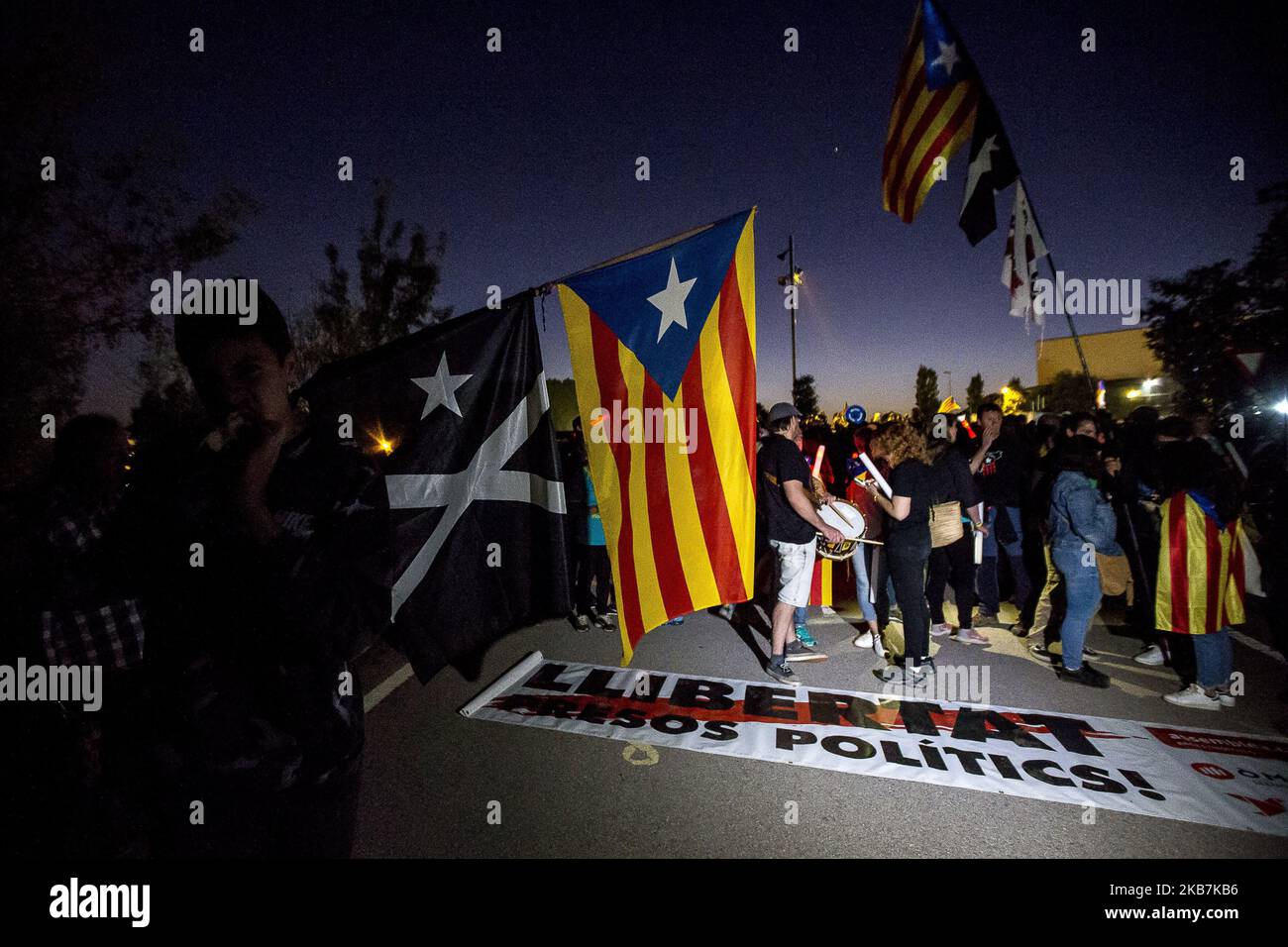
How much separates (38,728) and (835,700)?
4.38 meters

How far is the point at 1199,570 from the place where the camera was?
3.71m

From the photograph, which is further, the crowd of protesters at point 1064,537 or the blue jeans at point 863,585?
the blue jeans at point 863,585

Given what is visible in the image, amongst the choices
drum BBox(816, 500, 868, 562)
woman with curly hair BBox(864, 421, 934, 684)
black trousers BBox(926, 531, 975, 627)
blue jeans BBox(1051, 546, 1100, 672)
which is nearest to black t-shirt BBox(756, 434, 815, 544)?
drum BBox(816, 500, 868, 562)

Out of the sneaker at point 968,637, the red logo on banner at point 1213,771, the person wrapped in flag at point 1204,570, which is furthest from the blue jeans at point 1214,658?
the sneaker at point 968,637

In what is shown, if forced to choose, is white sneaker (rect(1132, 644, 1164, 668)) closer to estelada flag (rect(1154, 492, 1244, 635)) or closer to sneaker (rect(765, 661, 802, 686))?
estelada flag (rect(1154, 492, 1244, 635))

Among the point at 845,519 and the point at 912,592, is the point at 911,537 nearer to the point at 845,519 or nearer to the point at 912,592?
the point at 912,592

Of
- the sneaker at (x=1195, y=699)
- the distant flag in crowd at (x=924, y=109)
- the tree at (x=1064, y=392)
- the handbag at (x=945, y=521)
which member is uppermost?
→ the tree at (x=1064, y=392)

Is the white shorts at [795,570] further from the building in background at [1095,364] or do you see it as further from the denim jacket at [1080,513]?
the building in background at [1095,364]

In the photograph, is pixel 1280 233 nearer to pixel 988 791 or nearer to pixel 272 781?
pixel 988 791

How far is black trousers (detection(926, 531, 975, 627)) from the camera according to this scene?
209 inches

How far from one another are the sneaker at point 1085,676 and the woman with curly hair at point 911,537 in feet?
3.41

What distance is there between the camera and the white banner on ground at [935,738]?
293cm

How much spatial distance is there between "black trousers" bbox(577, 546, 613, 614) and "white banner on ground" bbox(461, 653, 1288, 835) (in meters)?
1.52
